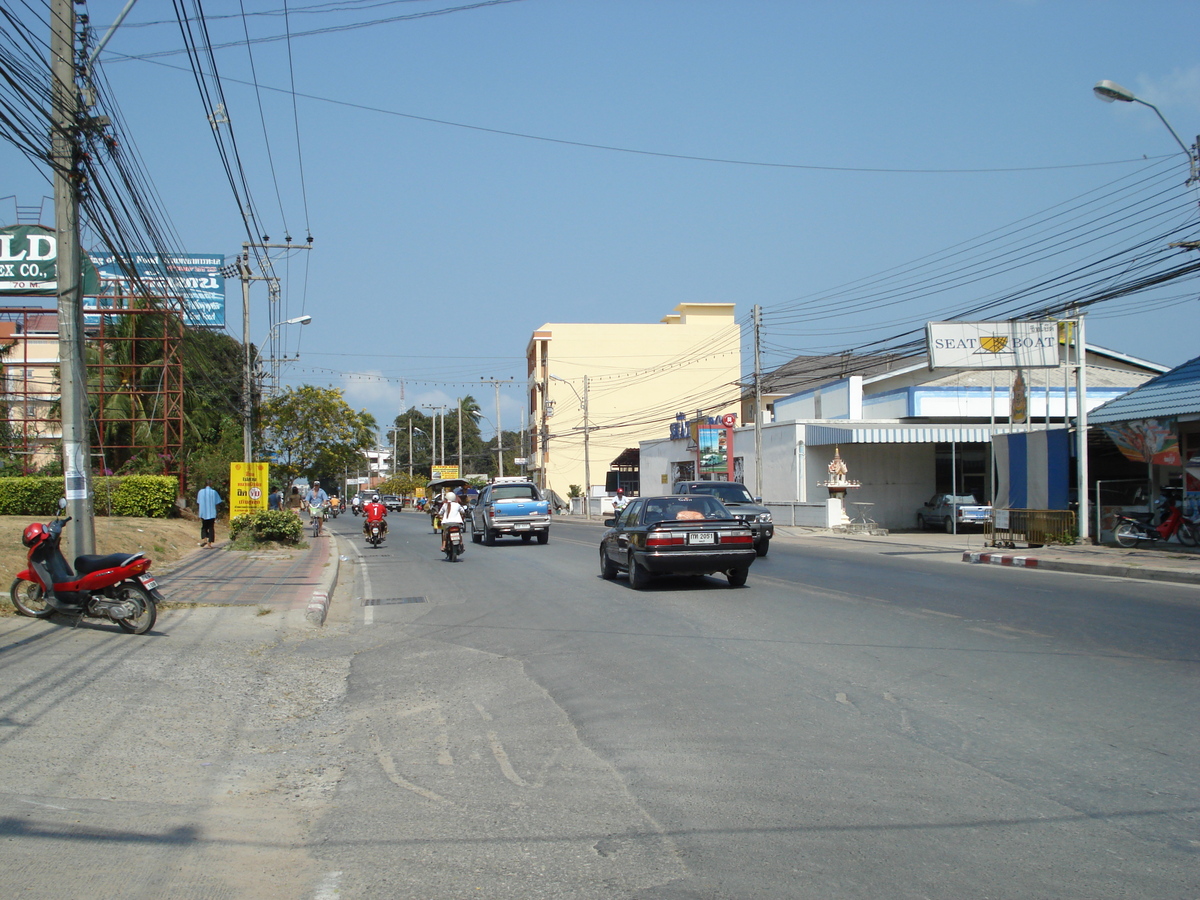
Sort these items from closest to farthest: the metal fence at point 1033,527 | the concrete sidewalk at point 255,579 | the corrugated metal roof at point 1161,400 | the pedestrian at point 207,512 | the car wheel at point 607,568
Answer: the concrete sidewalk at point 255,579, the car wheel at point 607,568, the corrugated metal roof at point 1161,400, the metal fence at point 1033,527, the pedestrian at point 207,512

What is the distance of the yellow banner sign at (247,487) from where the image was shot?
2894 centimetres

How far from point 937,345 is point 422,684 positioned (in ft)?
71.0

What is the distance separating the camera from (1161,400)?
74.4ft

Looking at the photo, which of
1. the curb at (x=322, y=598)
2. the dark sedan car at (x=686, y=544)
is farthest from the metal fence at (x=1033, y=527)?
the curb at (x=322, y=598)

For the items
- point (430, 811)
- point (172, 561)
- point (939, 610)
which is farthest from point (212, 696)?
point (172, 561)

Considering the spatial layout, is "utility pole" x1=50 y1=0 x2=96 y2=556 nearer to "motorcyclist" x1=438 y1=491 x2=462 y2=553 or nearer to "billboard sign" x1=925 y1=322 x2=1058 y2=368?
"motorcyclist" x1=438 y1=491 x2=462 y2=553

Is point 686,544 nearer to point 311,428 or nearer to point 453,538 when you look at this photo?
point 453,538

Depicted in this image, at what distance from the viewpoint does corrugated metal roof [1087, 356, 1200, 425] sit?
21.8m

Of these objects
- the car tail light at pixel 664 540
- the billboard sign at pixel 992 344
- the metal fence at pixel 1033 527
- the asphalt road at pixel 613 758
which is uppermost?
the billboard sign at pixel 992 344

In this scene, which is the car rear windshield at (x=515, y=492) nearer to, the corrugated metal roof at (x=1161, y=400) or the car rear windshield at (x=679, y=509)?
the car rear windshield at (x=679, y=509)

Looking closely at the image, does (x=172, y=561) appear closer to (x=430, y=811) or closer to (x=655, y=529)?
(x=655, y=529)

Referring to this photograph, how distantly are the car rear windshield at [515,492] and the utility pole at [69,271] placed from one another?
17.9 m

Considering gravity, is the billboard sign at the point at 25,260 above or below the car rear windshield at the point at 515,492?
above

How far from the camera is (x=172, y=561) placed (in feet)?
67.3
